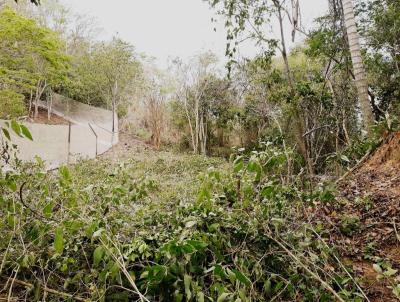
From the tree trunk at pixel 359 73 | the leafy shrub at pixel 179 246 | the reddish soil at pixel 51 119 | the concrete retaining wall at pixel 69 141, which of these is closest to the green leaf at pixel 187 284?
the leafy shrub at pixel 179 246

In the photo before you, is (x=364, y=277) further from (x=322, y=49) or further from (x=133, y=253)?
(x=322, y=49)

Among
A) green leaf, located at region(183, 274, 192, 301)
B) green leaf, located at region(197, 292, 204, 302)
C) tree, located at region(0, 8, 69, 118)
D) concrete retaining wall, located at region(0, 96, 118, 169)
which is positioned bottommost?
green leaf, located at region(197, 292, 204, 302)

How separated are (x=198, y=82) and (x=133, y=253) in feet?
49.9

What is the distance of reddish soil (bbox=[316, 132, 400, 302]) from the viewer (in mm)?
2236

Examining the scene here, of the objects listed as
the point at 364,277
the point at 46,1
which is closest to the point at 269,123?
the point at 364,277

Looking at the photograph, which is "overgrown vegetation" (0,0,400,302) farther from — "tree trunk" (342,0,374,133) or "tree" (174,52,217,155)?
"tree" (174,52,217,155)

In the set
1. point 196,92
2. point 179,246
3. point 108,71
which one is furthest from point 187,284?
point 108,71

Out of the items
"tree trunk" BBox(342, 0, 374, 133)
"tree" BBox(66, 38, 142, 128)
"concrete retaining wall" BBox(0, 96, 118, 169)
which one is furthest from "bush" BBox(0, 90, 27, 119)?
"tree trunk" BBox(342, 0, 374, 133)

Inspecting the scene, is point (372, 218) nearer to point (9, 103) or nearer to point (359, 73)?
point (359, 73)

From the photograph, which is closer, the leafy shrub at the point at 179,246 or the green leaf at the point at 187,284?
the green leaf at the point at 187,284

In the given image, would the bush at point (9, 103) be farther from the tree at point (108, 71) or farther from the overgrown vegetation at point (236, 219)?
the tree at point (108, 71)

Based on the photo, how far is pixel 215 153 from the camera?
1669 cm

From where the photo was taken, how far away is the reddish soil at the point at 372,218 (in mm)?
2236

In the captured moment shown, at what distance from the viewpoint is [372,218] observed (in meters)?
2.86
